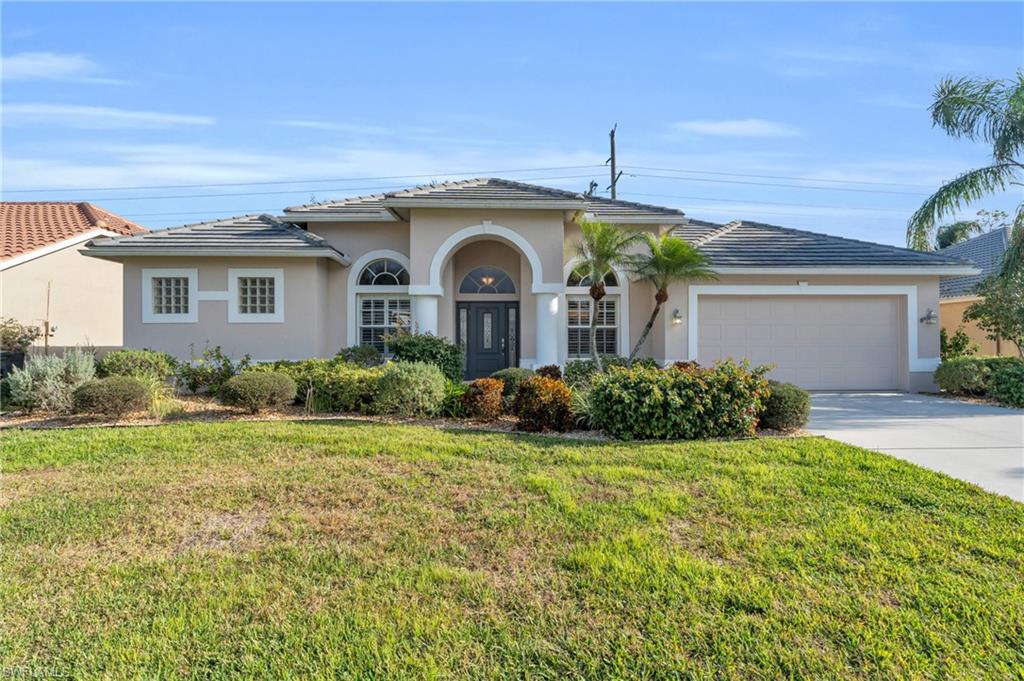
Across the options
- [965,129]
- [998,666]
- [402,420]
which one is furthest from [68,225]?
[965,129]

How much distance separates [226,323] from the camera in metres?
14.0

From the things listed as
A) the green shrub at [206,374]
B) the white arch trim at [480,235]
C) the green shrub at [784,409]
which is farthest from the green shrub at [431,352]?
the green shrub at [784,409]

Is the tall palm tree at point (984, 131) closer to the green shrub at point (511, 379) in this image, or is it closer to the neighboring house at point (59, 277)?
the green shrub at point (511, 379)

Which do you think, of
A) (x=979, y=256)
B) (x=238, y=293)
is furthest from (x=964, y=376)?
(x=238, y=293)

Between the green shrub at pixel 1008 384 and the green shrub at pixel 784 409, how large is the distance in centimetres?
726

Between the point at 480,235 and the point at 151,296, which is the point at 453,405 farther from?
the point at 151,296

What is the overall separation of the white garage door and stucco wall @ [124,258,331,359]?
400 inches

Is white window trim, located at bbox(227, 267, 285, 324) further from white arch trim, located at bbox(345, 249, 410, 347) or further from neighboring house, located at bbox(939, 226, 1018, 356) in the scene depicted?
neighboring house, located at bbox(939, 226, 1018, 356)

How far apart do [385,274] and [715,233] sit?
9.69 meters

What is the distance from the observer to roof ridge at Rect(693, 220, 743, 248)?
15.9 meters

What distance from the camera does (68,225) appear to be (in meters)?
19.9

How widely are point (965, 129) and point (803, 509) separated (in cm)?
1333

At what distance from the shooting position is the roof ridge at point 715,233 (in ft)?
52.1

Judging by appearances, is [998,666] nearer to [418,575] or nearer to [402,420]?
[418,575]
